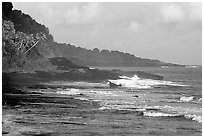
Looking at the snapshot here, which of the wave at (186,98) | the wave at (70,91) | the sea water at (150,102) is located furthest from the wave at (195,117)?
the wave at (70,91)

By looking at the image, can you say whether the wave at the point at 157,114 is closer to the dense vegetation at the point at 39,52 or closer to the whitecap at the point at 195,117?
the whitecap at the point at 195,117

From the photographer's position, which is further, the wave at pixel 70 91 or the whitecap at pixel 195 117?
the wave at pixel 70 91

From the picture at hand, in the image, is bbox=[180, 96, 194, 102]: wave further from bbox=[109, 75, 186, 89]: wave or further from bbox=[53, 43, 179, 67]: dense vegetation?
bbox=[53, 43, 179, 67]: dense vegetation

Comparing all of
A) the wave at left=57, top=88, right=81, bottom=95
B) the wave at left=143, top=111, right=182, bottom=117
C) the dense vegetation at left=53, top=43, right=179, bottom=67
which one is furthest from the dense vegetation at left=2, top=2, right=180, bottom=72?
the wave at left=143, top=111, right=182, bottom=117

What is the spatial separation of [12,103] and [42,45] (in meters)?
1.04

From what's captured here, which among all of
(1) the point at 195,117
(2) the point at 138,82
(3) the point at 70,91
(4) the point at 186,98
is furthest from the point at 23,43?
(1) the point at 195,117

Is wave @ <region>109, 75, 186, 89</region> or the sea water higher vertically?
wave @ <region>109, 75, 186, 89</region>

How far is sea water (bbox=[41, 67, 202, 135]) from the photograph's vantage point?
298 inches

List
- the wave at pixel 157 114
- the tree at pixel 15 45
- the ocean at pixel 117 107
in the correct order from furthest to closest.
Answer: the tree at pixel 15 45 → the wave at pixel 157 114 → the ocean at pixel 117 107

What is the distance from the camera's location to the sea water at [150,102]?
7.57 meters

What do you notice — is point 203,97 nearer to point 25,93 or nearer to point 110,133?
point 110,133

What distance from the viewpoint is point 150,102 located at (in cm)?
798

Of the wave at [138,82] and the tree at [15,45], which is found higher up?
the tree at [15,45]

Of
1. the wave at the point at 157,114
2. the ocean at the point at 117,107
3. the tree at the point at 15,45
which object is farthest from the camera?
the tree at the point at 15,45
